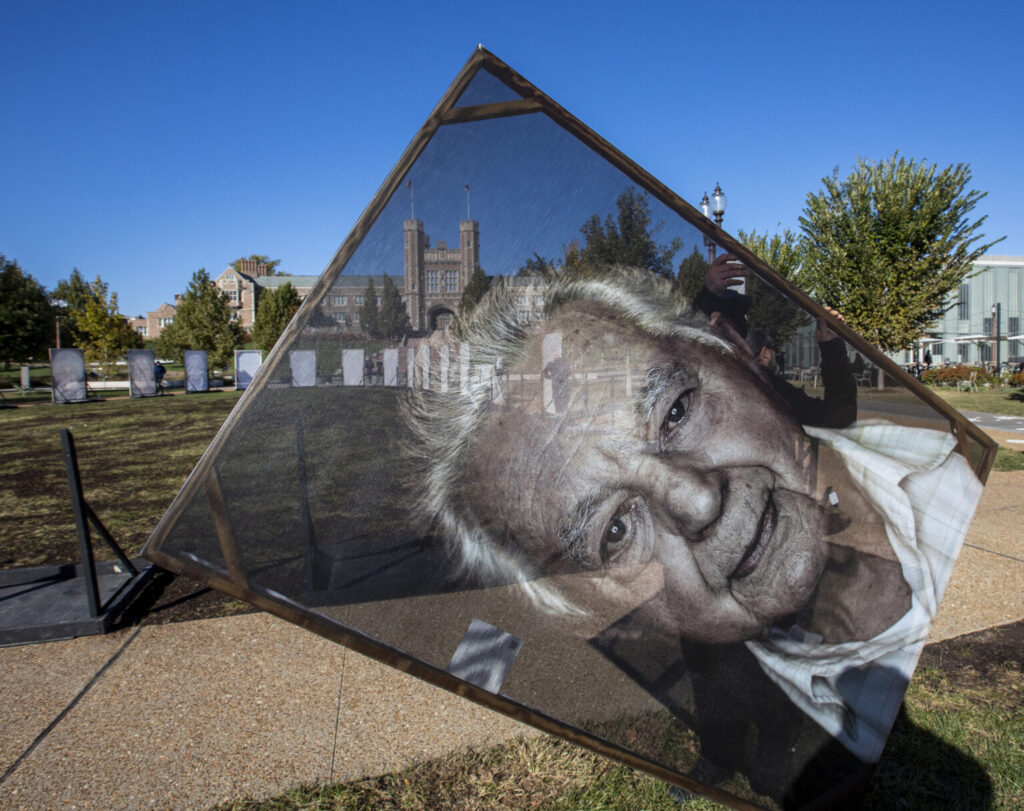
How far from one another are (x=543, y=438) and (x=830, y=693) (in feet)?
3.55

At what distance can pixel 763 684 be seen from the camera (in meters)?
1.72

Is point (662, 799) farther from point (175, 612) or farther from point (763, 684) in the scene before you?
point (175, 612)

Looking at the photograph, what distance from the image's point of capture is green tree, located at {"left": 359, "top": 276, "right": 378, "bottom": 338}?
5.30 ft

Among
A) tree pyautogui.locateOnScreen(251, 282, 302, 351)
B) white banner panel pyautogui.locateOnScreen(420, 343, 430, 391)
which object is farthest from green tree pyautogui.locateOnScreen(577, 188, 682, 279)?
tree pyautogui.locateOnScreen(251, 282, 302, 351)

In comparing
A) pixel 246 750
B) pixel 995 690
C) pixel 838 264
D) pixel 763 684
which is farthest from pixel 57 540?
pixel 838 264

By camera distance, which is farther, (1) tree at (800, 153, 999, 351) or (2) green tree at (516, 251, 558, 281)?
(1) tree at (800, 153, 999, 351)

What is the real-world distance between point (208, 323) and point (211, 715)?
1912 inches

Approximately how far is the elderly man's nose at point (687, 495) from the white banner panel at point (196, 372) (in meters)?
30.9

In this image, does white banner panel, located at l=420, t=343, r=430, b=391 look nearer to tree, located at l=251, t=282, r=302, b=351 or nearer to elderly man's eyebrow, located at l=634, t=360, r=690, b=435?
elderly man's eyebrow, located at l=634, t=360, r=690, b=435

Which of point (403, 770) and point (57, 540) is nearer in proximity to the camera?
point (403, 770)

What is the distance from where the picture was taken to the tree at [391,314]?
1.64 meters

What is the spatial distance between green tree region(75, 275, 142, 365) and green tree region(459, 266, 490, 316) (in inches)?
2018

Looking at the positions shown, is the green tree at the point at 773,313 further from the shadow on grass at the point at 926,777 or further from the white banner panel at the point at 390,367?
the shadow on grass at the point at 926,777

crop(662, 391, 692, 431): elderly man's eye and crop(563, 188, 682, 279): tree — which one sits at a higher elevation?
crop(563, 188, 682, 279): tree
